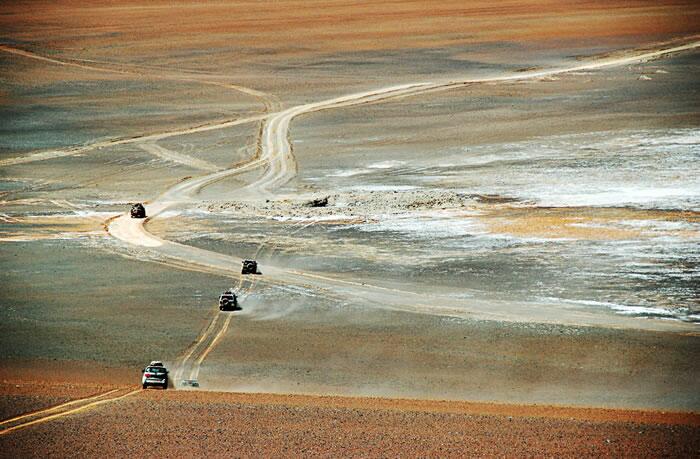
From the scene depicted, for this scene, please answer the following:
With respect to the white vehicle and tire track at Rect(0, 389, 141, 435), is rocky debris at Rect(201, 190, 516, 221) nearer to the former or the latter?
the white vehicle

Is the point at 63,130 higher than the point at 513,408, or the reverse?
the point at 63,130

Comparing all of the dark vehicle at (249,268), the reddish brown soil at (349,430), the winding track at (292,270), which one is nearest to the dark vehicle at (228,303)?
the winding track at (292,270)

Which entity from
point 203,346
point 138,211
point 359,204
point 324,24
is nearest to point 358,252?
point 359,204

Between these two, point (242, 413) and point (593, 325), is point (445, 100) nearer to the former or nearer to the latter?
point (593, 325)

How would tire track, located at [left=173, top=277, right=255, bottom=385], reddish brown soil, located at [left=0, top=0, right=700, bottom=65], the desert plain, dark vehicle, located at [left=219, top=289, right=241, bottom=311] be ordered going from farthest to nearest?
reddish brown soil, located at [left=0, top=0, right=700, bottom=65]
dark vehicle, located at [left=219, top=289, right=241, bottom=311]
tire track, located at [left=173, top=277, right=255, bottom=385]
the desert plain

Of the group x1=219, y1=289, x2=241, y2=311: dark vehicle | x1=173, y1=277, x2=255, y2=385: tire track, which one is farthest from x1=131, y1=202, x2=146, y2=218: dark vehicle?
x1=219, y1=289, x2=241, y2=311: dark vehicle

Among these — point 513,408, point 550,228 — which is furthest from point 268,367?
point 550,228
